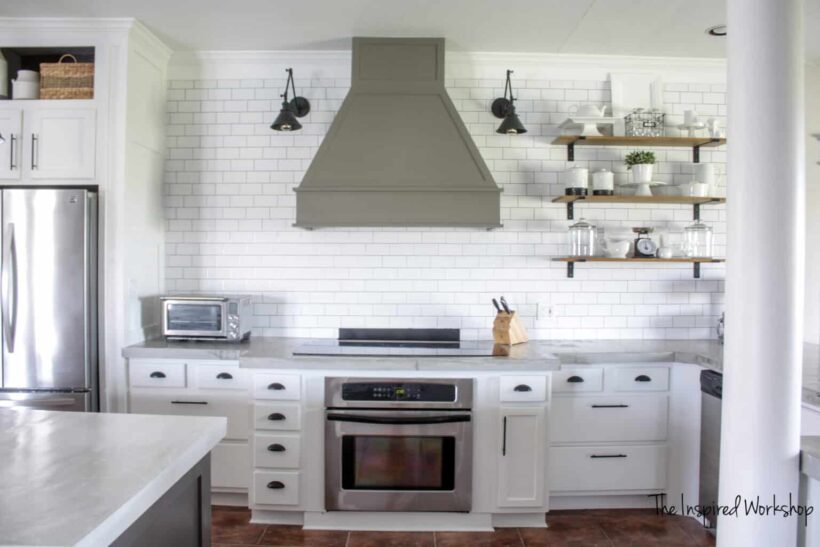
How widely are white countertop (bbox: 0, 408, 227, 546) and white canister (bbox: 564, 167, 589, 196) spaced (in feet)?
8.18

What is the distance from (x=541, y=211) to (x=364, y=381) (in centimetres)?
165

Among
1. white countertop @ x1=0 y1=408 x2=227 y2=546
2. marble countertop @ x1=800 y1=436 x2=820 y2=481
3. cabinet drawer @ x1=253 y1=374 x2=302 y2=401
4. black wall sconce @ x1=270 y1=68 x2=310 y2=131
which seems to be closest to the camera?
white countertop @ x1=0 y1=408 x2=227 y2=546

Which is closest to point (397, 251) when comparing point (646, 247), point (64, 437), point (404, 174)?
point (404, 174)

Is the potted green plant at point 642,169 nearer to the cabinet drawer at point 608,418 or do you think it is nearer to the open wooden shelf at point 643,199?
the open wooden shelf at point 643,199

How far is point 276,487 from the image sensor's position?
114 inches

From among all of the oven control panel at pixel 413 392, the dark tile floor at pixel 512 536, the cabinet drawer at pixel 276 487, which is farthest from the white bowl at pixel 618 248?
the cabinet drawer at pixel 276 487

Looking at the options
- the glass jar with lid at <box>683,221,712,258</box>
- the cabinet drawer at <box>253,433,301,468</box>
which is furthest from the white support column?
the glass jar with lid at <box>683,221,712,258</box>

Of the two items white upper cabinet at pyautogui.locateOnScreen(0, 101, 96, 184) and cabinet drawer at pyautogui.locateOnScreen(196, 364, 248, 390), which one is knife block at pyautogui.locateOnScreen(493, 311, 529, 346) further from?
white upper cabinet at pyautogui.locateOnScreen(0, 101, 96, 184)

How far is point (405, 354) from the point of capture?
2949 millimetres

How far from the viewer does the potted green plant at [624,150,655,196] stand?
11.1ft

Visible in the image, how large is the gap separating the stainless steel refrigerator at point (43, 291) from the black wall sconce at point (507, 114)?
2.40 m

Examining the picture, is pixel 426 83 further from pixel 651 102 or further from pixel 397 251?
pixel 651 102

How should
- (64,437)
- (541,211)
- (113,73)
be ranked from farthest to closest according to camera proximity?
(541,211), (113,73), (64,437)

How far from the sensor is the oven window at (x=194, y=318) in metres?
3.28
